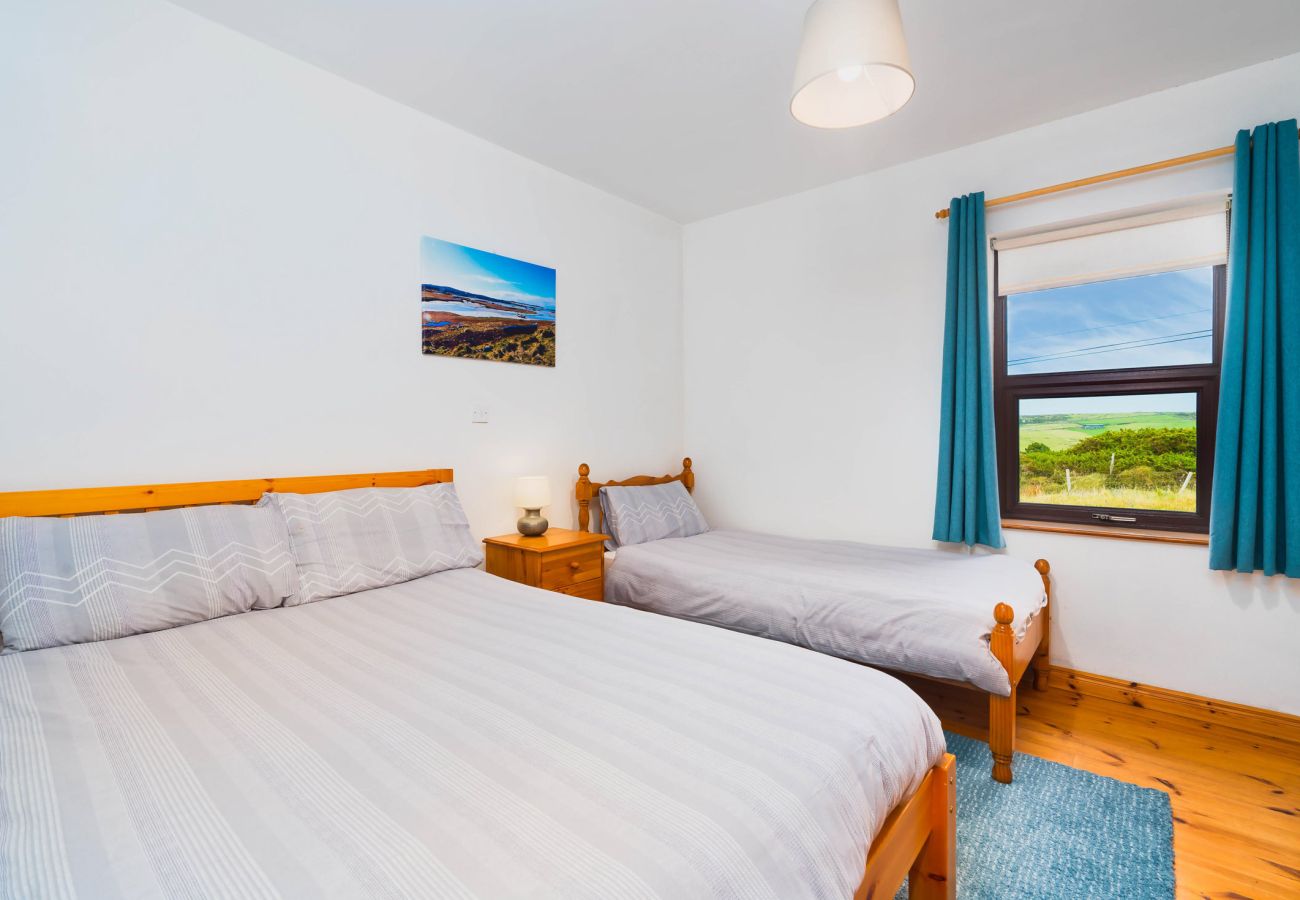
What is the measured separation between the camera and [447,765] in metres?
0.99

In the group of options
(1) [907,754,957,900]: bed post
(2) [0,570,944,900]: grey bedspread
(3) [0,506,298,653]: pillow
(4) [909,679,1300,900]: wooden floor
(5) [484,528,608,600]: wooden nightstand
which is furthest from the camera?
(5) [484,528,608,600]: wooden nightstand

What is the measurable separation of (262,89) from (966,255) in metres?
3.04

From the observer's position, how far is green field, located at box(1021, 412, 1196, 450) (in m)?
2.64

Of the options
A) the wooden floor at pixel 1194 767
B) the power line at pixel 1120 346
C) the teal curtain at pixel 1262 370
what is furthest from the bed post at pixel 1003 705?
the power line at pixel 1120 346

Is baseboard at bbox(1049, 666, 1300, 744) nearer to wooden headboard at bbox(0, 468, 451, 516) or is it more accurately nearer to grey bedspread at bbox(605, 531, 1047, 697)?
grey bedspread at bbox(605, 531, 1047, 697)

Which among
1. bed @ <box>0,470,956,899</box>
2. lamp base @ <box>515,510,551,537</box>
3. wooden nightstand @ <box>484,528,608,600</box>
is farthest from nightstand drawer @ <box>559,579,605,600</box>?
bed @ <box>0,470,956,899</box>

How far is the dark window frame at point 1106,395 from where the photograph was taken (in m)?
2.53

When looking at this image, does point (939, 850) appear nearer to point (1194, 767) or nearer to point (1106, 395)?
point (1194, 767)

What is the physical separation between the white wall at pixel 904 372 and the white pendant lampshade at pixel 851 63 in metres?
1.62

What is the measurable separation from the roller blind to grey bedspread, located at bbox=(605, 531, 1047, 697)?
1367 millimetres

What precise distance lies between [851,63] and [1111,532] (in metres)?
2.38

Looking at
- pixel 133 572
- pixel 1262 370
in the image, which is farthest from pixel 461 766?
pixel 1262 370

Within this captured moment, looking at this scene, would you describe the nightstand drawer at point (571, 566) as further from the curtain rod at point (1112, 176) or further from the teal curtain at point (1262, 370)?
the teal curtain at point (1262, 370)

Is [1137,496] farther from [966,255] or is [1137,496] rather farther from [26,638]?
[26,638]
